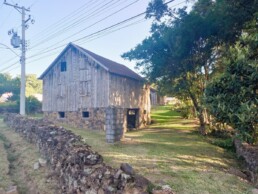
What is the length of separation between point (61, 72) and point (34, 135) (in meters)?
11.9

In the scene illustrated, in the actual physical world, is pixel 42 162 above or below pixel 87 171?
below

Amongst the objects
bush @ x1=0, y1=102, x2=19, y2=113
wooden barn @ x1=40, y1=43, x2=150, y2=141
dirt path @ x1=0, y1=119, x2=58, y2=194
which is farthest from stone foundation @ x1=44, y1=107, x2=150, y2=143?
bush @ x1=0, y1=102, x2=19, y2=113

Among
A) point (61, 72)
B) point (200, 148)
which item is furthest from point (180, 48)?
point (61, 72)

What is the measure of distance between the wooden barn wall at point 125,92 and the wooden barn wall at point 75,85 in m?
0.79

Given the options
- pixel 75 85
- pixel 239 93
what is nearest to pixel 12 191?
pixel 239 93

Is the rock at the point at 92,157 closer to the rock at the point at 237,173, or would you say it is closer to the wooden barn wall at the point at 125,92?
the rock at the point at 237,173

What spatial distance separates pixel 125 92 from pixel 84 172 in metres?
17.2

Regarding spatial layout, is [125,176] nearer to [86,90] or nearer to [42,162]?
[42,162]

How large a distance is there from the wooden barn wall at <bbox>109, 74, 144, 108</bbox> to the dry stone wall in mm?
10652

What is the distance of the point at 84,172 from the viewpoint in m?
Result: 6.21

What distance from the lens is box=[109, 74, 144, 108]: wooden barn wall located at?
829 inches

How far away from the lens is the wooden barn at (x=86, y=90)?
2086 centimetres

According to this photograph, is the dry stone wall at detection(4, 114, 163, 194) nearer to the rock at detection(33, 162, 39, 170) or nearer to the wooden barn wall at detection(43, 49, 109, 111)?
the rock at detection(33, 162, 39, 170)

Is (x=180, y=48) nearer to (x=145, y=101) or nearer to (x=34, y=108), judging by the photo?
(x=145, y=101)
